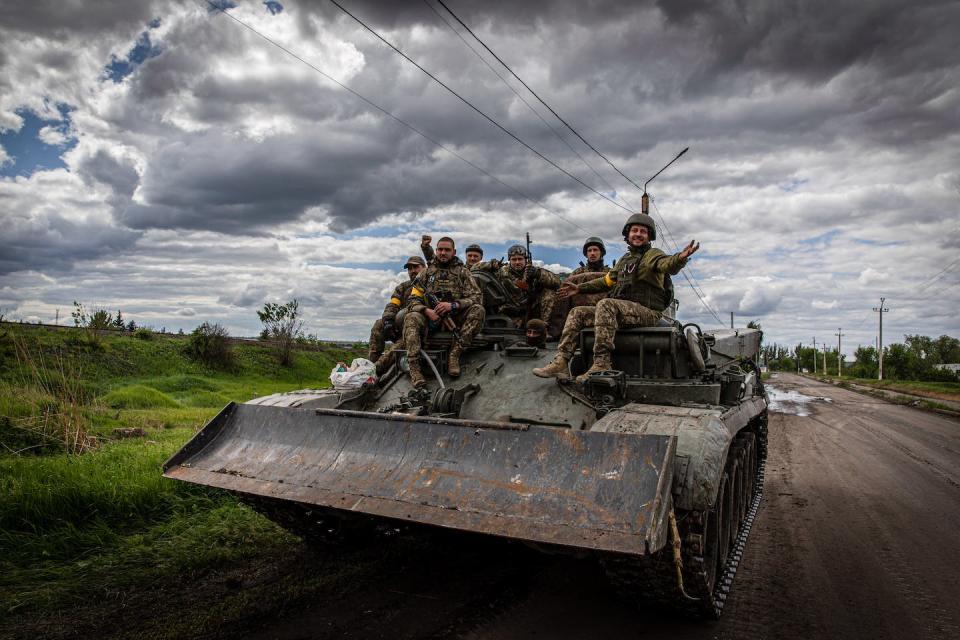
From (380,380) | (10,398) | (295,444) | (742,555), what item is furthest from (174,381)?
(742,555)

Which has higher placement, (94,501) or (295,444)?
(295,444)

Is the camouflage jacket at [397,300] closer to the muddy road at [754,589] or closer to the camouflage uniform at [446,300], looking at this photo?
the camouflage uniform at [446,300]

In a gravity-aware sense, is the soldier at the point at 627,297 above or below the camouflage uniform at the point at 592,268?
below

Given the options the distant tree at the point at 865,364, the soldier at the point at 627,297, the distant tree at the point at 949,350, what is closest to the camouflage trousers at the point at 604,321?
the soldier at the point at 627,297

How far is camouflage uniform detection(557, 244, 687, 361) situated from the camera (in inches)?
210

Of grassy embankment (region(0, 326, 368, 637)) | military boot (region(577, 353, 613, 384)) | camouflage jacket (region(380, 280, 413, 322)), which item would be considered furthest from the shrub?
military boot (region(577, 353, 613, 384))

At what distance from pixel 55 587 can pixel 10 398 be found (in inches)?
175

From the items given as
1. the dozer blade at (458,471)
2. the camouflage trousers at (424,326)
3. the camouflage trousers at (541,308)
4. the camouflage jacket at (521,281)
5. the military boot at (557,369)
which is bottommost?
the dozer blade at (458,471)

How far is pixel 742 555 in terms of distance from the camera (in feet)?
18.2

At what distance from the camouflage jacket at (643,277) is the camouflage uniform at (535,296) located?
4.87 ft

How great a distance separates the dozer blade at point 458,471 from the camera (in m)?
3.34

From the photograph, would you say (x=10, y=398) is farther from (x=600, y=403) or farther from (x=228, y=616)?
(x=600, y=403)

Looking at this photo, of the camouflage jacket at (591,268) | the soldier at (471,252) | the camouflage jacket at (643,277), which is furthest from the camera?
the soldier at (471,252)

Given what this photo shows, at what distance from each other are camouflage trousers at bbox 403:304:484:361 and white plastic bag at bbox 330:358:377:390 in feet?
1.36
